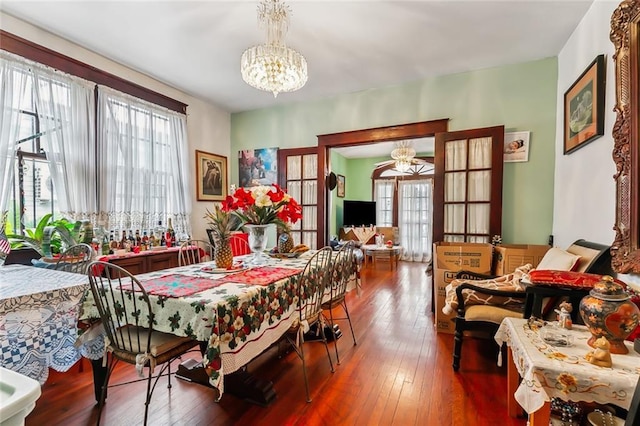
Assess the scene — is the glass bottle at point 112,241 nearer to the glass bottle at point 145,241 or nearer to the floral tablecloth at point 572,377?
the glass bottle at point 145,241

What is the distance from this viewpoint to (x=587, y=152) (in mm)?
2461

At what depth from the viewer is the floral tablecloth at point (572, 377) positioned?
1154mm

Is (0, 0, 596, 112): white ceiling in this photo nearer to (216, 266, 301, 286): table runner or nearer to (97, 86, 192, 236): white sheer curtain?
(97, 86, 192, 236): white sheer curtain

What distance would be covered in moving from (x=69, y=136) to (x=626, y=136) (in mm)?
4632

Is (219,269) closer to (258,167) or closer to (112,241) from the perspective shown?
(112,241)

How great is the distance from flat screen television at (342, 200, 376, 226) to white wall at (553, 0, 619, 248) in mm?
4547

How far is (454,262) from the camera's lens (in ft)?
10.5

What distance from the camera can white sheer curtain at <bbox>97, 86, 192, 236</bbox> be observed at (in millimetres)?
3381

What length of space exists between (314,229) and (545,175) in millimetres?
3073

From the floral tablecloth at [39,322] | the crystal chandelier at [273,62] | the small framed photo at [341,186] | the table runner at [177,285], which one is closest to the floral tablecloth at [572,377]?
the table runner at [177,285]

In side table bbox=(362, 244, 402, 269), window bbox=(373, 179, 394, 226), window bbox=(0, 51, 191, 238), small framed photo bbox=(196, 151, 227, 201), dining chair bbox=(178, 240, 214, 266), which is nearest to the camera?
window bbox=(0, 51, 191, 238)

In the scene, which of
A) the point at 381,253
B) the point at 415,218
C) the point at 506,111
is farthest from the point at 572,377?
the point at 415,218

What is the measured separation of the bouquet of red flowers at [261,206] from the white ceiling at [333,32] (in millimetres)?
1579

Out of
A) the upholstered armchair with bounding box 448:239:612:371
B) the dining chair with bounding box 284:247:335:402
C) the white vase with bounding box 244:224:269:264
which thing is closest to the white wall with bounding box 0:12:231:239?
the white vase with bounding box 244:224:269:264
